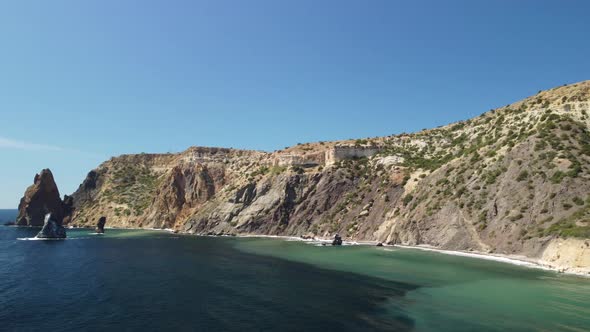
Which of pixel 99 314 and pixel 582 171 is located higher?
pixel 582 171

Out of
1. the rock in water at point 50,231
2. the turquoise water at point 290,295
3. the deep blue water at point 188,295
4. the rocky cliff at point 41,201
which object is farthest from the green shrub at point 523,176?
the rocky cliff at point 41,201

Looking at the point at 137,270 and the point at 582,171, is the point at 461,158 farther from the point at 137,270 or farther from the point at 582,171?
the point at 137,270

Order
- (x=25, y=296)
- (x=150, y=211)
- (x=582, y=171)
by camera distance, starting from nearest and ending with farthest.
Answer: (x=25, y=296) < (x=582, y=171) < (x=150, y=211)

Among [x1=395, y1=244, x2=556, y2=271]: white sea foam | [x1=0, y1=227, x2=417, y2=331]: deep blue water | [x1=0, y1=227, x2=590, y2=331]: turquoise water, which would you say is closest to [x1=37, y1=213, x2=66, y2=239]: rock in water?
[x1=0, y1=227, x2=590, y2=331]: turquoise water

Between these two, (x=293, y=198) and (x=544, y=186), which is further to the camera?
(x=293, y=198)

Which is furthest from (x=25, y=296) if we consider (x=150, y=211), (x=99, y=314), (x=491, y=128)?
(x=150, y=211)

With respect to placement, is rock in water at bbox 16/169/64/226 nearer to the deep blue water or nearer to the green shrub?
the deep blue water

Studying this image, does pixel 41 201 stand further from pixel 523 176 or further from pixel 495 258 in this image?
pixel 523 176

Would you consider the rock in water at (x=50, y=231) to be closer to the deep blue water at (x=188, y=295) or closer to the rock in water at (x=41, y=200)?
the deep blue water at (x=188, y=295)
